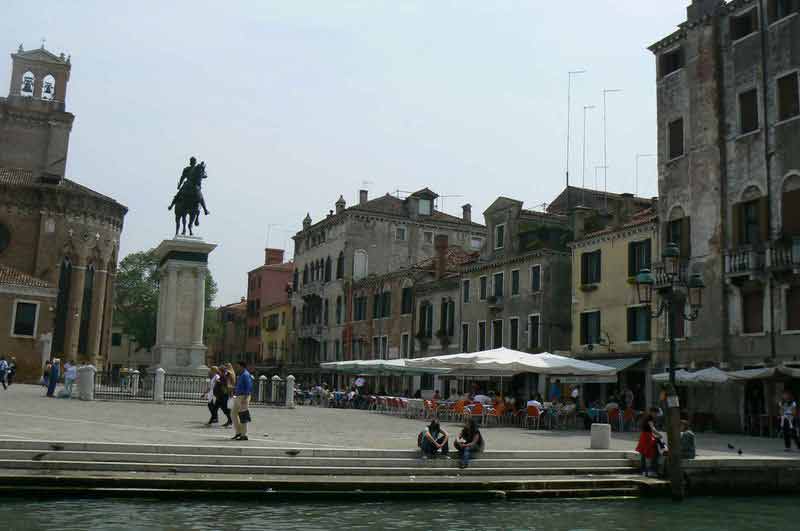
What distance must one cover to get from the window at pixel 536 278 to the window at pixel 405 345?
44.0 ft

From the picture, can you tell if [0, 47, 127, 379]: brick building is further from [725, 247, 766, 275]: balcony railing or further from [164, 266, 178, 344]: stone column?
[725, 247, 766, 275]: balcony railing

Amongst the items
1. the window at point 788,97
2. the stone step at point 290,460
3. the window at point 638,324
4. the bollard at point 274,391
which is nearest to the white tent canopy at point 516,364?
the window at point 638,324

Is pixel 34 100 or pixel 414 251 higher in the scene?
pixel 34 100

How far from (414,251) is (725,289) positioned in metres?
34.5

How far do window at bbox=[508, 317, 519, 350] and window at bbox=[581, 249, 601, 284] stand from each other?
522 centimetres

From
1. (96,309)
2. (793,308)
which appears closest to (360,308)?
(96,309)

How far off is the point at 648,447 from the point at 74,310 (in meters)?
47.8

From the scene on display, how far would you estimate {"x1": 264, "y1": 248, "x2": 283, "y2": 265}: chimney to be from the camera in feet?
288

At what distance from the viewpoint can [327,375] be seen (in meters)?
65.1

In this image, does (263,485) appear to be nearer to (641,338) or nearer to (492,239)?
(641,338)

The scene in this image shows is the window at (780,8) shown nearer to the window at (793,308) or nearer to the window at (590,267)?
the window at (793,308)

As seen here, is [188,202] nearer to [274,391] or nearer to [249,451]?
[274,391]

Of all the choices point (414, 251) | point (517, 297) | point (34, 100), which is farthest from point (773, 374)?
point (34, 100)

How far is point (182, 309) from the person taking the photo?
30156mm
